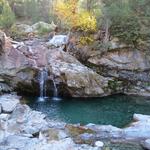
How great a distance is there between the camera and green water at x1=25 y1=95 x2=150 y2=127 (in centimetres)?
2578

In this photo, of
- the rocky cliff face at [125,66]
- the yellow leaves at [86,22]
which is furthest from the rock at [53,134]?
the yellow leaves at [86,22]

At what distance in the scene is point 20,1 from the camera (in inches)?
2094

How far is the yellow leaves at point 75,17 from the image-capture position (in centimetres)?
3334

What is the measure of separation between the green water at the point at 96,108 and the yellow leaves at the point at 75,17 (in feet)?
23.8

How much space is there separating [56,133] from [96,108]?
838 cm

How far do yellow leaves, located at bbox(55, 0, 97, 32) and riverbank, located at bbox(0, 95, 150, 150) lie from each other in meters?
12.0

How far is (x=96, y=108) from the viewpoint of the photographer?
94.0ft

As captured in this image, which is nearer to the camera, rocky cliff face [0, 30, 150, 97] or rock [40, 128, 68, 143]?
rock [40, 128, 68, 143]

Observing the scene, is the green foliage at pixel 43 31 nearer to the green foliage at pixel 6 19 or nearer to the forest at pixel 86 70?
the green foliage at pixel 6 19

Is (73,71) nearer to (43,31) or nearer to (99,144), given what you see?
(99,144)

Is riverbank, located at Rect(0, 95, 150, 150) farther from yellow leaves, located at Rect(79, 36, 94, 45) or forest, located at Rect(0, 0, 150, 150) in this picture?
yellow leaves, located at Rect(79, 36, 94, 45)

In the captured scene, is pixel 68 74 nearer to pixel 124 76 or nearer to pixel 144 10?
pixel 124 76

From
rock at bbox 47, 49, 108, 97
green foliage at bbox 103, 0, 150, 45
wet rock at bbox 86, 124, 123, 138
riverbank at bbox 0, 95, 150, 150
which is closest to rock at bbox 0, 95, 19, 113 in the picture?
riverbank at bbox 0, 95, 150, 150

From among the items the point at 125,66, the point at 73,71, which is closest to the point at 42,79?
the point at 73,71
